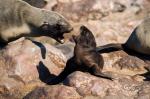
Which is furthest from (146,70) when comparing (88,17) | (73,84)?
(88,17)

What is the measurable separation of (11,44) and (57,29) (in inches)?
34.6

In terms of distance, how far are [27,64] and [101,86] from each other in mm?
1401

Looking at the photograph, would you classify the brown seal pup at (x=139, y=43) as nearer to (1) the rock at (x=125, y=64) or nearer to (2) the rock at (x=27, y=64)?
(1) the rock at (x=125, y=64)

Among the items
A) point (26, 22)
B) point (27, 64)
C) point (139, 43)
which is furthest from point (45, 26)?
point (139, 43)

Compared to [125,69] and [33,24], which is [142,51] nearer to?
[125,69]

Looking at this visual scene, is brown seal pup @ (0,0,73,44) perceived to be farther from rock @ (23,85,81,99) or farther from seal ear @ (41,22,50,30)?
rock @ (23,85,81,99)

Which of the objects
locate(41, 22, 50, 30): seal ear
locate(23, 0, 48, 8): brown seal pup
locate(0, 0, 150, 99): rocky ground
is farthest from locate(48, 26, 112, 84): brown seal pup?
locate(23, 0, 48, 8): brown seal pup

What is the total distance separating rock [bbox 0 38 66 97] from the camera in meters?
7.84

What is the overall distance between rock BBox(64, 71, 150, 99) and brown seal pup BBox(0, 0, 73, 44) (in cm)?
170

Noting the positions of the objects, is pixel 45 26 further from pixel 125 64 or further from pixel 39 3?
pixel 39 3

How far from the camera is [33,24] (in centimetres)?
896

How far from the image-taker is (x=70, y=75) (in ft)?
24.1

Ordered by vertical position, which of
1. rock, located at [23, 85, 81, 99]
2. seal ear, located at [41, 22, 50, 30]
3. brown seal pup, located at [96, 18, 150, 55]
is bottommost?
brown seal pup, located at [96, 18, 150, 55]

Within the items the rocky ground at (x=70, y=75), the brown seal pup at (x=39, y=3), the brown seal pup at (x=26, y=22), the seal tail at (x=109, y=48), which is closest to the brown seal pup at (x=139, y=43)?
the seal tail at (x=109, y=48)
